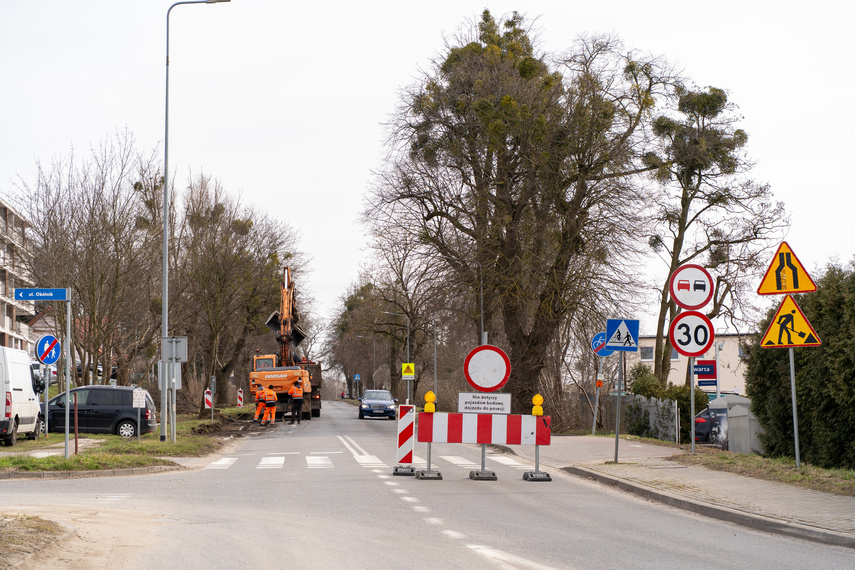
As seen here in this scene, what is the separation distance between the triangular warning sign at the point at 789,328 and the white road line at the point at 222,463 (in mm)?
10921

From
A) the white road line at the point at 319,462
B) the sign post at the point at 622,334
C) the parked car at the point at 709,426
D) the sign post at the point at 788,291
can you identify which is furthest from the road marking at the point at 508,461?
the parked car at the point at 709,426

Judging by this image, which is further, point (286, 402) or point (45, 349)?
point (286, 402)

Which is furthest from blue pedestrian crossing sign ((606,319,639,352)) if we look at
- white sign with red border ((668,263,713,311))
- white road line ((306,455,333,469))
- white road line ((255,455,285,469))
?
white road line ((255,455,285,469))

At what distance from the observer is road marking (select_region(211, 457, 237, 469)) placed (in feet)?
59.6

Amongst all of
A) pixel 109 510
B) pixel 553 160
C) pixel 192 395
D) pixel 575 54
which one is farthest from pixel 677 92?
pixel 192 395

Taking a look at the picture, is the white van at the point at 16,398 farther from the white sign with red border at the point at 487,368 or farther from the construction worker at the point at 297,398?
the construction worker at the point at 297,398

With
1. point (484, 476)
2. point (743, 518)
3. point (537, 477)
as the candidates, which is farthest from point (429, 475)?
point (743, 518)

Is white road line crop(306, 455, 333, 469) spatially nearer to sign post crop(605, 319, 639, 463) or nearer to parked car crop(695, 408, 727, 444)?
sign post crop(605, 319, 639, 463)

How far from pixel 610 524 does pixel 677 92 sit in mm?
24291

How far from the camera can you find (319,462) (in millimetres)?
18719

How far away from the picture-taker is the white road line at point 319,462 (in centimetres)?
1771

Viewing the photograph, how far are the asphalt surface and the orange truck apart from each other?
1824 cm

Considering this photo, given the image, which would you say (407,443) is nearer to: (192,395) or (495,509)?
(495,509)

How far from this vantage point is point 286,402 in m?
39.6
